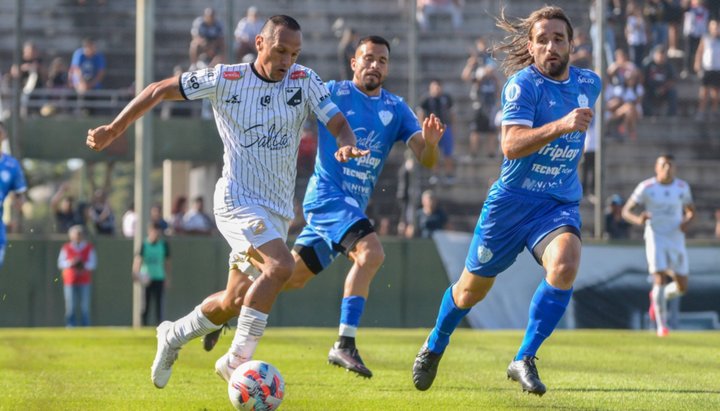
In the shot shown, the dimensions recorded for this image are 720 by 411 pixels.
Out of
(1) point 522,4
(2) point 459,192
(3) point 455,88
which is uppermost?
(1) point 522,4

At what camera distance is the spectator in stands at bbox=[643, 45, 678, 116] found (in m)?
22.9

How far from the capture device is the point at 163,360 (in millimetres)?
8602

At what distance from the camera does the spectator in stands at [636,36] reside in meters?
22.9

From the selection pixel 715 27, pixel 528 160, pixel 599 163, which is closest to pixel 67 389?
pixel 528 160

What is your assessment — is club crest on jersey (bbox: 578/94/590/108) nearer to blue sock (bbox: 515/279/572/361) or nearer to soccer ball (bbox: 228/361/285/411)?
blue sock (bbox: 515/279/572/361)

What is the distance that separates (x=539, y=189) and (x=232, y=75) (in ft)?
6.75

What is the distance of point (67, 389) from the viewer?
9.18 metres

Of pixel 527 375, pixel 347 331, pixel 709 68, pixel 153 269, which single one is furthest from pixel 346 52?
pixel 527 375

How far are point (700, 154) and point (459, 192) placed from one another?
177 inches

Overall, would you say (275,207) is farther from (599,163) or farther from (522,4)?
(522,4)

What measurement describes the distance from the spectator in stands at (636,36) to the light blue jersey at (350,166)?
503 inches

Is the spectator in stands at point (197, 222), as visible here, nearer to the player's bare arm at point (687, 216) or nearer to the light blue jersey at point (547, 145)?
the player's bare arm at point (687, 216)

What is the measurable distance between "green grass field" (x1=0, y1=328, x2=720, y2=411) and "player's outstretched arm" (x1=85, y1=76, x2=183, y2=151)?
1.59 meters

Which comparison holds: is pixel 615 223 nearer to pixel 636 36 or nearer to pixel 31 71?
pixel 636 36
